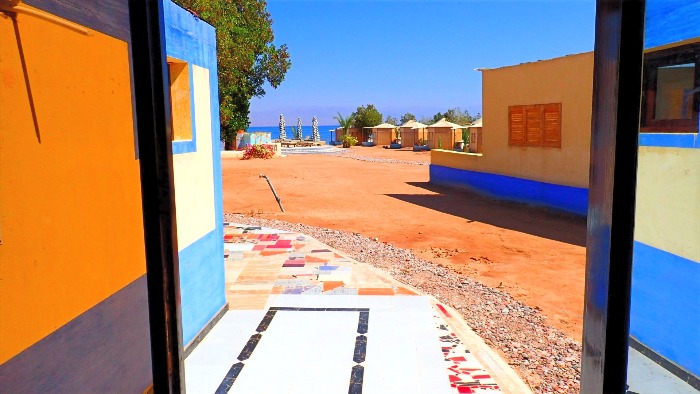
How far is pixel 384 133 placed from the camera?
46.0m

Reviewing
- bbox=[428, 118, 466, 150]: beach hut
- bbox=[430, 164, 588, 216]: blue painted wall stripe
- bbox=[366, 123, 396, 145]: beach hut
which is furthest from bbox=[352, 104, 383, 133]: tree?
bbox=[430, 164, 588, 216]: blue painted wall stripe

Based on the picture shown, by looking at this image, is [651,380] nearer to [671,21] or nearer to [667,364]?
[667,364]

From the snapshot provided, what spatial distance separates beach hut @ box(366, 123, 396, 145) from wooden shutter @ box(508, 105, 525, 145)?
99.7 ft

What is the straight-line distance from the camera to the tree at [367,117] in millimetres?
50719

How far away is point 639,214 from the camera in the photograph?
16.6 feet

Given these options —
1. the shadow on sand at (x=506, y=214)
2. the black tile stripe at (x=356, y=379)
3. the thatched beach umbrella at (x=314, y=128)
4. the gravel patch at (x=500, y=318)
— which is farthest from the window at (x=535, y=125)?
the thatched beach umbrella at (x=314, y=128)

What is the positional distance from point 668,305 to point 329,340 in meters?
3.34

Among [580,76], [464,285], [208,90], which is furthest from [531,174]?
[208,90]

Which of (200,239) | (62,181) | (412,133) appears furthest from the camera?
(412,133)

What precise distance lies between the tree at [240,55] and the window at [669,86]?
21.6m

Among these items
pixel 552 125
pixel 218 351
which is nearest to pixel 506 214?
pixel 552 125

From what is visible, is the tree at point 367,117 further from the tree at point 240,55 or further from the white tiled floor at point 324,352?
the white tiled floor at point 324,352

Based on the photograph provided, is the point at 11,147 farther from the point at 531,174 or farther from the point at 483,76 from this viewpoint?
the point at 483,76

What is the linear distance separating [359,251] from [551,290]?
348cm
